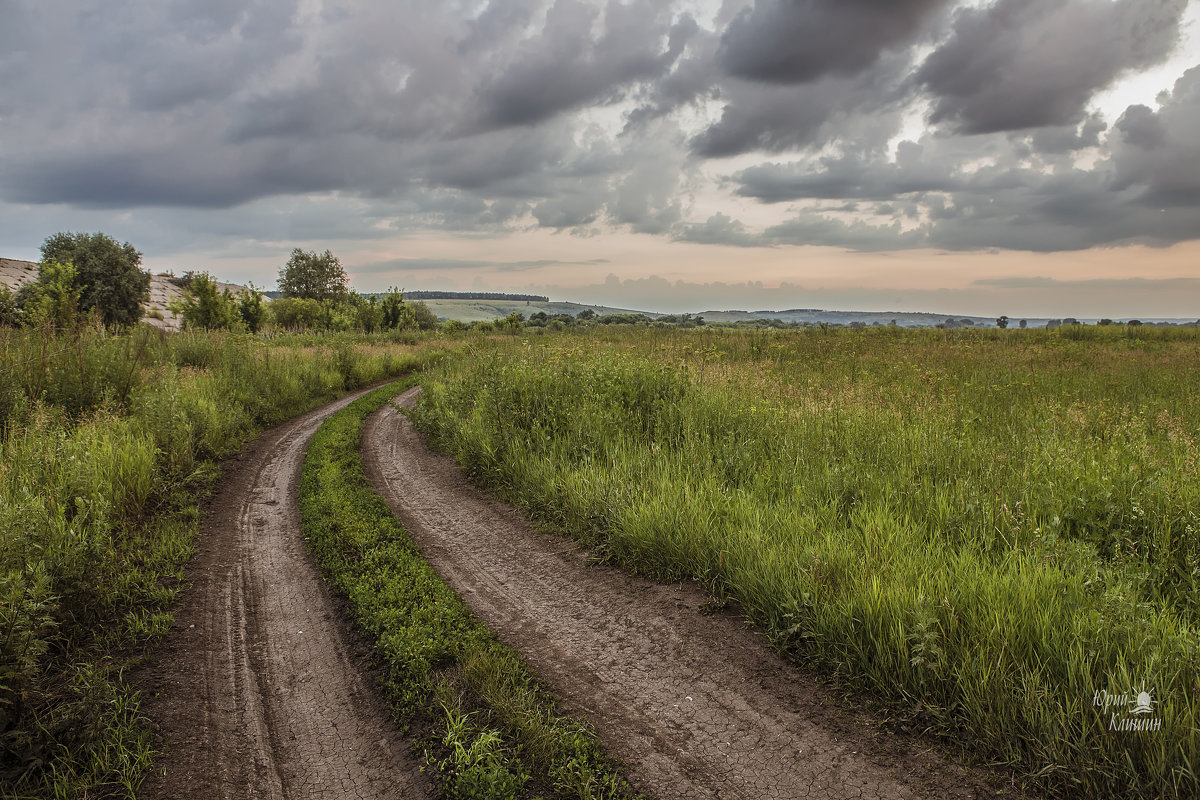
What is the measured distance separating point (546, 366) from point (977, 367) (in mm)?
12765

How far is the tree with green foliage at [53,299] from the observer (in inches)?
412

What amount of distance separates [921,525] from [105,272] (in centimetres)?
5920

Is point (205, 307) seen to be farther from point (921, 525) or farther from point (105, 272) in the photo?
point (921, 525)

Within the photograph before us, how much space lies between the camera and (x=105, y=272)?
4438cm

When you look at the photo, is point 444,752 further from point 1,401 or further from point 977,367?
point 977,367

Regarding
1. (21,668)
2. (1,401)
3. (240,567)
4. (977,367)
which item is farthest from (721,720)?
(977,367)

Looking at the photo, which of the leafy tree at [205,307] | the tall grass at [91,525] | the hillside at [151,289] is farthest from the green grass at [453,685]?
the hillside at [151,289]

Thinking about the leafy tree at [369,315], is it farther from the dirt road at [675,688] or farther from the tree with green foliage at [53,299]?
the dirt road at [675,688]

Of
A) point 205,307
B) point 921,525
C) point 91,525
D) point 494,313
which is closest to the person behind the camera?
point 921,525

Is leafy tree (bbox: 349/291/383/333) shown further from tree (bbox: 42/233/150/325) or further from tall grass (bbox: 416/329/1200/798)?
tall grass (bbox: 416/329/1200/798)

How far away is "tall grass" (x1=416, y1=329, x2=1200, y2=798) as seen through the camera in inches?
120

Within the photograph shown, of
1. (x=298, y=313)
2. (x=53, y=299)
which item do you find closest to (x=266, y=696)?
(x=53, y=299)

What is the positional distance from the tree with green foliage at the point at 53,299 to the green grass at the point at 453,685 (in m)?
8.29

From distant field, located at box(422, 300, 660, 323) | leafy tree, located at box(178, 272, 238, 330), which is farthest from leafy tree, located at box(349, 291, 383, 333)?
distant field, located at box(422, 300, 660, 323)
